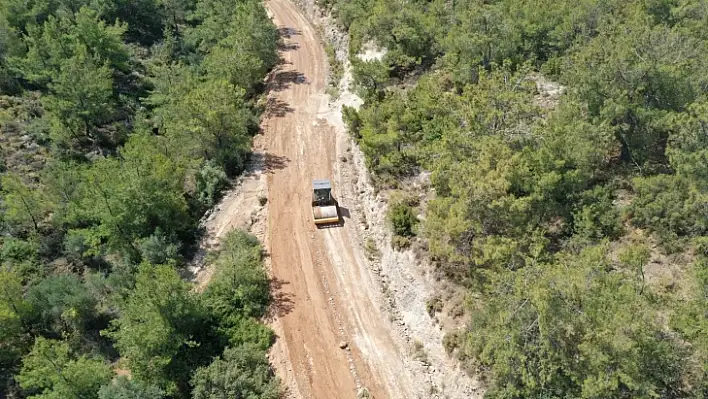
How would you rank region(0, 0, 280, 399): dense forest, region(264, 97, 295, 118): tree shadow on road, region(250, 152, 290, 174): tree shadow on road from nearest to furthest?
1. region(0, 0, 280, 399): dense forest
2. region(250, 152, 290, 174): tree shadow on road
3. region(264, 97, 295, 118): tree shadow on road

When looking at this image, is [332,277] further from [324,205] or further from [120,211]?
[120,211]

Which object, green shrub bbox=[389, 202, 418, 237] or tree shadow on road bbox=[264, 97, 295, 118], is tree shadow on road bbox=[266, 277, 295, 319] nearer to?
green shrub bbox=[389, 202, 418, 237]

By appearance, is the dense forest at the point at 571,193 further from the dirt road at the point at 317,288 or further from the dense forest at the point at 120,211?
the dense forest at the point at 120,211

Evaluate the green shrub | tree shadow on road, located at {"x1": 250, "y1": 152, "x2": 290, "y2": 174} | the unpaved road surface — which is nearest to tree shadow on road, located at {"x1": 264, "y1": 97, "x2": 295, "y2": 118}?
the unpaved road surface

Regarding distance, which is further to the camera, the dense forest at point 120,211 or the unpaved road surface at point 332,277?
the dense forest at point 120,211

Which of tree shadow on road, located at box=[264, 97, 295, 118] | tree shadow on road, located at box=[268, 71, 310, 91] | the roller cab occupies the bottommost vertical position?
the roller cab

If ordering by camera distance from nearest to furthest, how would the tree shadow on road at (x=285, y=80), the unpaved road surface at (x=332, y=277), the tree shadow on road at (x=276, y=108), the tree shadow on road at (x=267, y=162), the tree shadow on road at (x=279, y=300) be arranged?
the unpaved road surface at (x=332, y=277)
the tree shadow on road at (x=279, y=300)
the tree shadow on road at (x=267, y=162)
the tree shadow on road at (x=276, y=108)
the tree shadow on road at (x=285, y=80)

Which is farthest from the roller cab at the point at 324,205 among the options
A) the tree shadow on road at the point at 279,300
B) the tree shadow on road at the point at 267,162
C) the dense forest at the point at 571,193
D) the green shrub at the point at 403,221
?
the tree shadow on road at the point at 267,162

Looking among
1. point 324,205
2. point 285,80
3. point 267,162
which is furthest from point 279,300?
point 285,80

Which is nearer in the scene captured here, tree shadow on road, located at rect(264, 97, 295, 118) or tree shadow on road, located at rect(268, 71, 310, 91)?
tree shadow on road, located at rect(264, 97, 295, 118)
